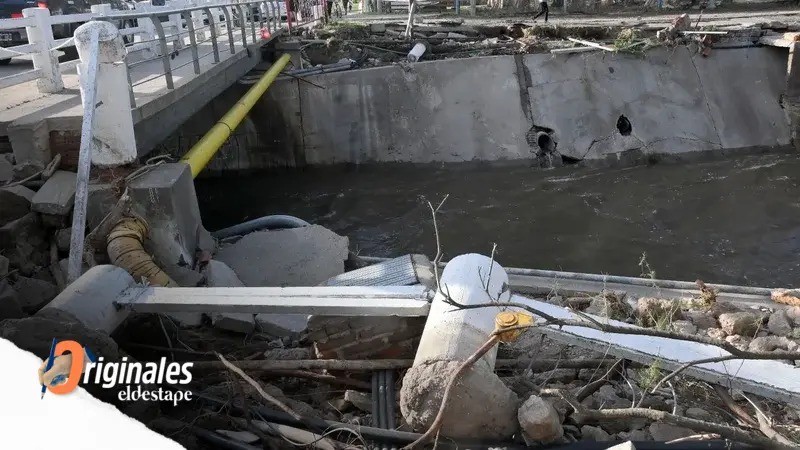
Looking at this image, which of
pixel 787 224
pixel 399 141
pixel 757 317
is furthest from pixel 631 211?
pixel 757 317

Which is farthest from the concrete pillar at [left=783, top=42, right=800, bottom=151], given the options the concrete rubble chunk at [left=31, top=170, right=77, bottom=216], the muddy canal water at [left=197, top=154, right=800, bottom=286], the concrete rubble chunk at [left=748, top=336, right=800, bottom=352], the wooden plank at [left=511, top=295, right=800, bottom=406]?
the concrete rubble chunk at [left=31, top=170, right=77, bottom=216]

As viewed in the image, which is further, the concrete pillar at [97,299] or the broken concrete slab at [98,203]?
the broken concrete slab at [98,203]

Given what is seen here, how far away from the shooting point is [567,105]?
13.2 metres

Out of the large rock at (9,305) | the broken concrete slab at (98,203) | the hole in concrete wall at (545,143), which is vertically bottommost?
the hole in concrete wall at (545,143)

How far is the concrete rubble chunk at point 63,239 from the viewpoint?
19.1 feet

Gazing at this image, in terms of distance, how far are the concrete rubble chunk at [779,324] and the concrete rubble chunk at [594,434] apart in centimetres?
216

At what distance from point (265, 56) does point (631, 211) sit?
924 centimetres

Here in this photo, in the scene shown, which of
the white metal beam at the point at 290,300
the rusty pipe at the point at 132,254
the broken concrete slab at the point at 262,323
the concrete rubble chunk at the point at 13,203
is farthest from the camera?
the concrete rubble chunk at the point at 13,203

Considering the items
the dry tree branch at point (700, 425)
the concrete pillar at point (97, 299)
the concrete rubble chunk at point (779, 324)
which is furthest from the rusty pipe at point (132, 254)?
the concrete rubble chunk at point (779, 324)

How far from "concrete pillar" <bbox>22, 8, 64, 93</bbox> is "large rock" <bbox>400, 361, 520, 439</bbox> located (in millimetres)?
7063

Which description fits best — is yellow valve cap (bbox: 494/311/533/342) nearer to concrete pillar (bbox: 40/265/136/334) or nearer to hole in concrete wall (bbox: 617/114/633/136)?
concrete pillar (bbox: 40/265/136/334)

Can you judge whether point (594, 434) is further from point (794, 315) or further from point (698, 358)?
point (794, 315)

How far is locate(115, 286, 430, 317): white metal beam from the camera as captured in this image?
4.12 m

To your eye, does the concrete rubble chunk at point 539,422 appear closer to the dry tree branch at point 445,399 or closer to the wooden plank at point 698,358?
the dry tree branch at point 445,399
